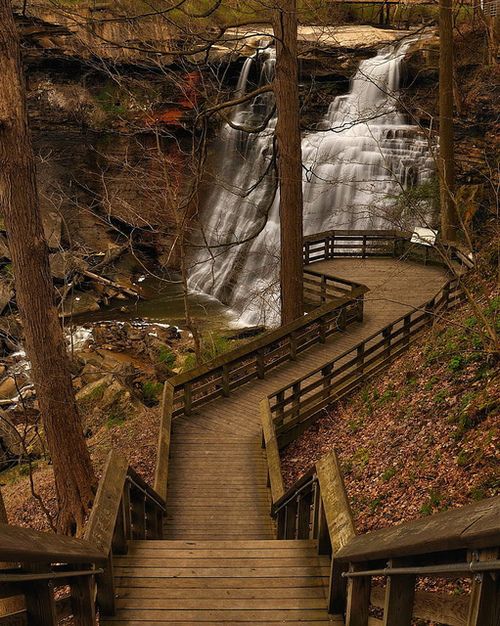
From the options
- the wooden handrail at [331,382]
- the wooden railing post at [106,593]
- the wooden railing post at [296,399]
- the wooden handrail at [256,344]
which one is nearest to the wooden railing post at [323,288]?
the wooden handrail at [256,344]

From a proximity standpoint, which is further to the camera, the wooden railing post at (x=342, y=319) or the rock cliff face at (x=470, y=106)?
the rock cliff face at (x=470, y=106)

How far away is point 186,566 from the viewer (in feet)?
17.7

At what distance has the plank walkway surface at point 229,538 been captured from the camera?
15.5 feet

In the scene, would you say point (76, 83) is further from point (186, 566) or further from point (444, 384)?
point (186, 566)

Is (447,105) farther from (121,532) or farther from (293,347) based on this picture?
(121,532)

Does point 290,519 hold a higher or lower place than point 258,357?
higher

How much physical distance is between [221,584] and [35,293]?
15.2ft

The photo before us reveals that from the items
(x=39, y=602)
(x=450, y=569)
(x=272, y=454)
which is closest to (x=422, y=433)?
(x=272, y=454)

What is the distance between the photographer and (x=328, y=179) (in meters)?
23.5

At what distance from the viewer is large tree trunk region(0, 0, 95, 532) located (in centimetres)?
709

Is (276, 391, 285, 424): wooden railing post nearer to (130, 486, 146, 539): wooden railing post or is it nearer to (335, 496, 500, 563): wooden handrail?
(130, 486, 146, 539): wooden railing post

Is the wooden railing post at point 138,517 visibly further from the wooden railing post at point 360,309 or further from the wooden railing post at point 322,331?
the wooden railing post at point 360,309

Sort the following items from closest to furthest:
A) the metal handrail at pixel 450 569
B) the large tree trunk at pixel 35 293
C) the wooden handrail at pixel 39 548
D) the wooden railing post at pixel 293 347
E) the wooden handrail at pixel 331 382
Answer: the metal handrail at pixel 450 569 → the wooden handrail at pixel 39 548 → the large tree trunk at pixel 35 293 → the wooden handrail at pixel 331 382 → the wooden railing post at pixel 293 347

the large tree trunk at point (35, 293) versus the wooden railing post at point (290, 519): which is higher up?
the large tree trunk at point (35, 293)
